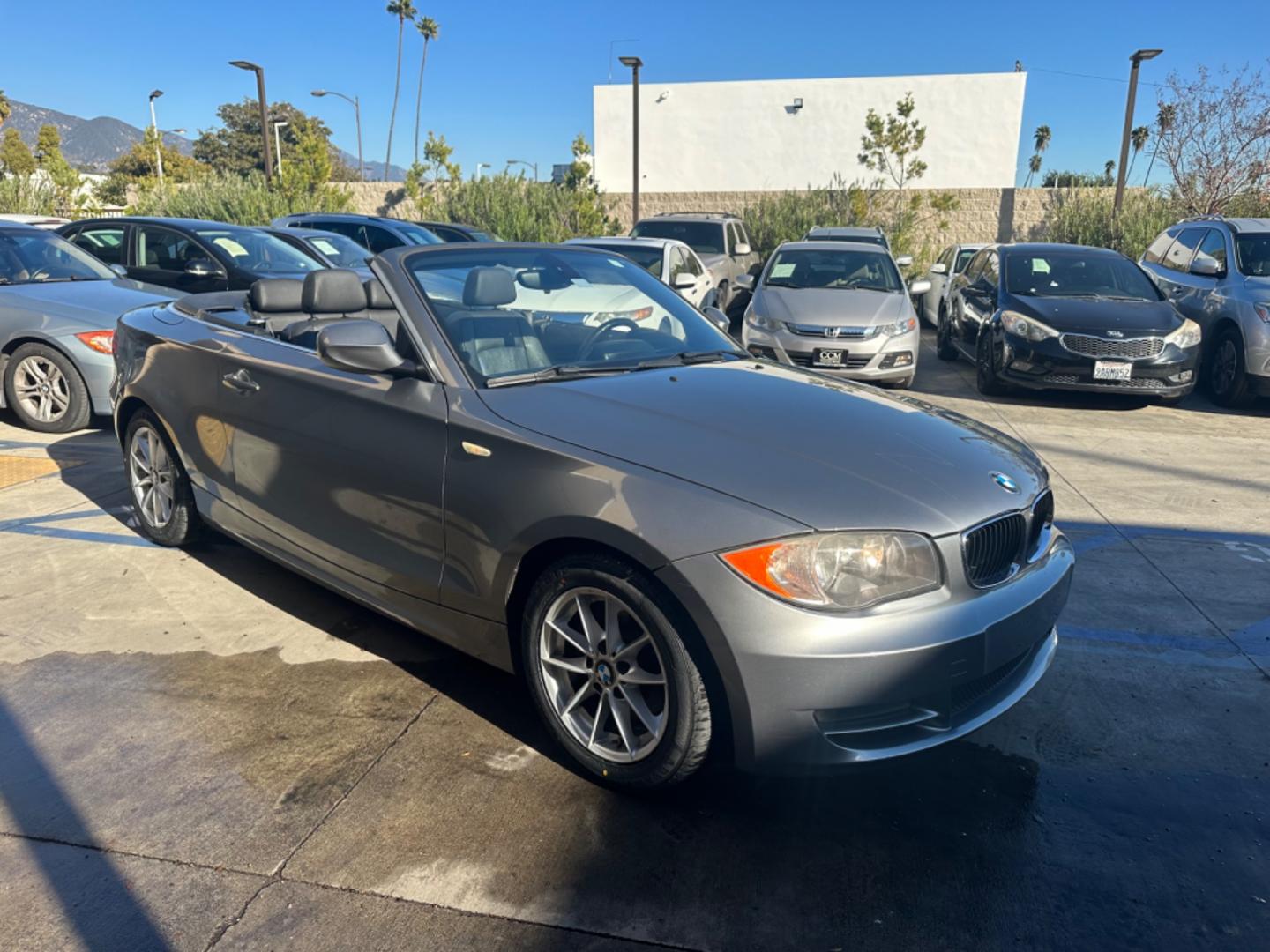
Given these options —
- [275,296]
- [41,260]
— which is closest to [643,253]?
[41,260]

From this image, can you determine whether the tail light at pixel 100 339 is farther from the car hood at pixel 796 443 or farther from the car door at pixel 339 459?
the car hood at pixel 796 443

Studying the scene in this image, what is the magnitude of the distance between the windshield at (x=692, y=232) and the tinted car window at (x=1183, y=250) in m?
6.28

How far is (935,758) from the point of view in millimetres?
3100

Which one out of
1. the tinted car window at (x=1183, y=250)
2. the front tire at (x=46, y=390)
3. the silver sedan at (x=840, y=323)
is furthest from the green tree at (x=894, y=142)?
the front tire at (x=46, y=390)

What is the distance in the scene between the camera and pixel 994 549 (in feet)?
9.07

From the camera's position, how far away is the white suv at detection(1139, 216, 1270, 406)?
9.17 m

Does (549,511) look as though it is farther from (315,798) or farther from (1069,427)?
(1069,427)

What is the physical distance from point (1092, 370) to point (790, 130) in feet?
99.3

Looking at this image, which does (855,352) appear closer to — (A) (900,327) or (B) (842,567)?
(A) (900,327)

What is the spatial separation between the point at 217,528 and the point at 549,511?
238 centimetres

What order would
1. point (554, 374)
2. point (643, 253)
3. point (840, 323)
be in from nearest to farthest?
point (554, 374) < point (840, 323) < point (643, 253)

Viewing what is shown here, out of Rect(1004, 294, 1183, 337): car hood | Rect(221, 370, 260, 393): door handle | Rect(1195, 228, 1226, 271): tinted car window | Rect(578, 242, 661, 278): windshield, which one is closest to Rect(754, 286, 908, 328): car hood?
Rect(1004, 294, 1183, 337): car hood

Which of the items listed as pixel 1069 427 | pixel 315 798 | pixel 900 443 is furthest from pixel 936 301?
pixel 315 798

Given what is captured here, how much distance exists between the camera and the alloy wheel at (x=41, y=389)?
7.07 metres
